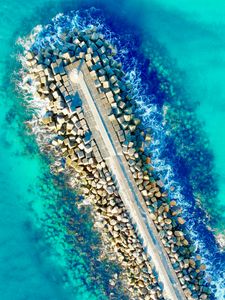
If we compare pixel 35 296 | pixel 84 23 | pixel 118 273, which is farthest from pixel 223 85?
pixel 35 296

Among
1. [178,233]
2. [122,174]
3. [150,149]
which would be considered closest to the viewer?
[122,174]

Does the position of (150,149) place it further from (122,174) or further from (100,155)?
(100,155)

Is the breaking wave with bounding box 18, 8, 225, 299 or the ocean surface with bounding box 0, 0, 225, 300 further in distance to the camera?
the ocean surface with bounding box 0, 0, 225, 300

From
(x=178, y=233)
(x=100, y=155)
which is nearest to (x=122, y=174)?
(x=100, y=155)

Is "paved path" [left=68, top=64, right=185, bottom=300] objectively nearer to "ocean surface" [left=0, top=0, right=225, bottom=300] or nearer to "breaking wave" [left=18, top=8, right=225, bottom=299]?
"breaking wave" [left=18, top=8, right=225, bottom=299]

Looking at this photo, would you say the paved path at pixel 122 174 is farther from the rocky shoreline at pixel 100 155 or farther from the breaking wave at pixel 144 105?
the breaking wave at pixel 144 105

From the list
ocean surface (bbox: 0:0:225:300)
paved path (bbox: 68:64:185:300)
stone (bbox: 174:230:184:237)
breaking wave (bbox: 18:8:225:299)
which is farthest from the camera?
ocean surface (bbox: 0:0:225:300)

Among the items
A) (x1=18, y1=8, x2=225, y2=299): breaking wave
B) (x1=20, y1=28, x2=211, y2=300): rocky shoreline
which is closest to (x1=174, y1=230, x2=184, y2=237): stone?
(x1=20, y1=28, x2=211, y2=300): rocky shoreline
